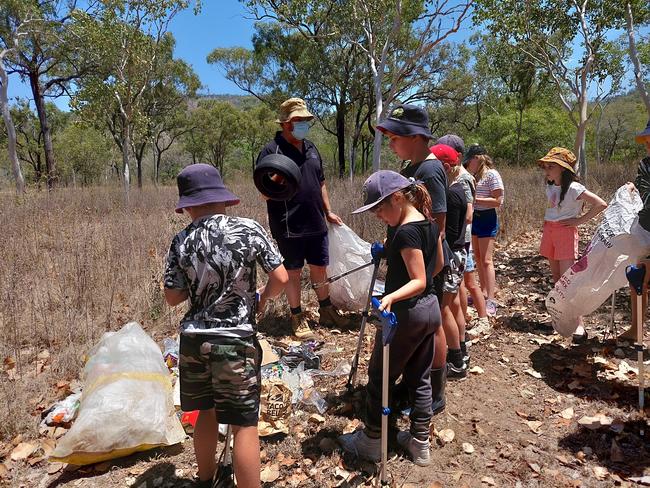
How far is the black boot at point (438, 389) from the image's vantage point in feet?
8.84

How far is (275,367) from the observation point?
3.22 meters

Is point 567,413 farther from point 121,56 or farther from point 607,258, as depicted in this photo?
point 121,56

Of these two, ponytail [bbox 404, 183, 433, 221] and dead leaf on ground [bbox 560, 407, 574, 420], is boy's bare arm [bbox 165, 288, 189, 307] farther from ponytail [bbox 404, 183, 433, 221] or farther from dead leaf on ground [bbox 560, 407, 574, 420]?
dead leaf on ground [bbox 560, 407, 574, 420]

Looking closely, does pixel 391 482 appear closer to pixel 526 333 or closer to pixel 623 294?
pixel 526 333

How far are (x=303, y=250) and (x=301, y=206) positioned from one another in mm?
404

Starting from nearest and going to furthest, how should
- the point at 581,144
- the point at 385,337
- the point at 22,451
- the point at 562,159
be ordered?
the point at 385,337
the point at 22,451
the point at 562,159
the point at 581,144

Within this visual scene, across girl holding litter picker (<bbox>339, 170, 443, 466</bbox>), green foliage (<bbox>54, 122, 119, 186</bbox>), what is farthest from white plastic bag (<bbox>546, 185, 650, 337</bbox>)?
green foliage (<bbox>54, 122, 119, 186</bbox>)

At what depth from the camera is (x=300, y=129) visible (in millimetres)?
3678

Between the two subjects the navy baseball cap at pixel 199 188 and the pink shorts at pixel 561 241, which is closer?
the navy baseball cap at pixel 199 188

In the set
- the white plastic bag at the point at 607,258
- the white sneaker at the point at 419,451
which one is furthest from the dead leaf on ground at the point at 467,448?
the white plastic bag at the point at 607,258

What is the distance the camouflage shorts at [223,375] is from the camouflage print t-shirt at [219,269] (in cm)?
6

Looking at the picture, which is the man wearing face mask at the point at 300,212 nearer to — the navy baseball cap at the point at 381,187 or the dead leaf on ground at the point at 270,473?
the dead leaf on ground at the point at 270,473

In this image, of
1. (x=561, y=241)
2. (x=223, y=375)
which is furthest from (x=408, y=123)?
(x=561, y=241)

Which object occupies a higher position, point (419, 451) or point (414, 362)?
point (414, 362)
